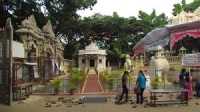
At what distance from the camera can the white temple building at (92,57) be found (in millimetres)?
62147

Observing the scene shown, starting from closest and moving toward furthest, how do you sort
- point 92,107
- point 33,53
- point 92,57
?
point 92,107 → point 33,53 → point 92,57

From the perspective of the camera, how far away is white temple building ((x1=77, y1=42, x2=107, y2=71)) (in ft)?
204

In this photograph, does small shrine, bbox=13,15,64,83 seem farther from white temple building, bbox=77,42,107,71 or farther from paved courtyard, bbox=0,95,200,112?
white temple building, bbox=77,42,107,71

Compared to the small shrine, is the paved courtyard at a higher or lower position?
lower

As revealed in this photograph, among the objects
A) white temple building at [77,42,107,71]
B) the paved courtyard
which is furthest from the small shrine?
white temple building at [77,42,107,71]

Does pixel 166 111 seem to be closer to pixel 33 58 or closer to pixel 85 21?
pixel 33 58

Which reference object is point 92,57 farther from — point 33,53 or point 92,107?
point 92,107

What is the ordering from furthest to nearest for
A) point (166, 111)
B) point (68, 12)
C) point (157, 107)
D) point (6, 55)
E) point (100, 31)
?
point (100, 31), point (68, 12), point (6, 55), point (157, 107), point (166, 111)

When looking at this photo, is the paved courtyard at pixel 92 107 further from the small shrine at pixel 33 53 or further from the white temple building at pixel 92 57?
the white temple building at pixel 92 57

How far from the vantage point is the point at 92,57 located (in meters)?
62.7

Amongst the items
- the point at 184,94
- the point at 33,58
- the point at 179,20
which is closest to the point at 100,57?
the point at 179,20

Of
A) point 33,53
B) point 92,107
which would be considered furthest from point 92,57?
point 92,107

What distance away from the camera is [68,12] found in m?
41.5

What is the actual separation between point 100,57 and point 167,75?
39.5m
